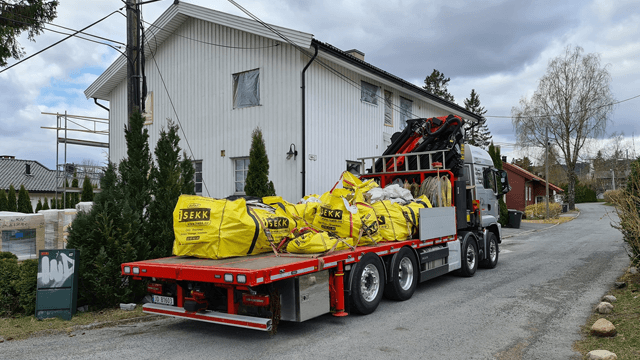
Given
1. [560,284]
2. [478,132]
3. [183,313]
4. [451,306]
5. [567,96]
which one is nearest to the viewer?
[183,313]

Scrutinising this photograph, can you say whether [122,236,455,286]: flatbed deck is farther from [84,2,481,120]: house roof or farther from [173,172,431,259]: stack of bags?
[84,2,481,120]: house roof

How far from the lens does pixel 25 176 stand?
48250 mm

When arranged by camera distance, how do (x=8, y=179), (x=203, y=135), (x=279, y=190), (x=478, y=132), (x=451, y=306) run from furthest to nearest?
(x=478, y=132), (x=8, y=179), (x=203, y=135), (x=279, y=190), (x=451, y=306)

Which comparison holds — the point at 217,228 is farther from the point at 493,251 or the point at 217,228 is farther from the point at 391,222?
the point at 493,251

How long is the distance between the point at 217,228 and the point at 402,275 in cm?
366

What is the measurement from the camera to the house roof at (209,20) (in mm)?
13211

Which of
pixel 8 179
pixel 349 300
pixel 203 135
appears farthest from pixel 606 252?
pixel 8 179

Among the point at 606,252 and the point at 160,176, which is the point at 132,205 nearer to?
the point at 160,176

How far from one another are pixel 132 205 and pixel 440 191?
6.08 m

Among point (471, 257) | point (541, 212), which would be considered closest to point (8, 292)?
point (471, 257)

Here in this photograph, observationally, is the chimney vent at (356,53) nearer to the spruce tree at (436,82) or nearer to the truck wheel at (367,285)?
the truck wheel at (367,285)

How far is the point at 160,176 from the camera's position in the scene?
8.52m

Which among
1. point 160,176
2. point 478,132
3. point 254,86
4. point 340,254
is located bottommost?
point 340,254

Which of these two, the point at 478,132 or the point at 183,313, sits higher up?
the point at 478,132
